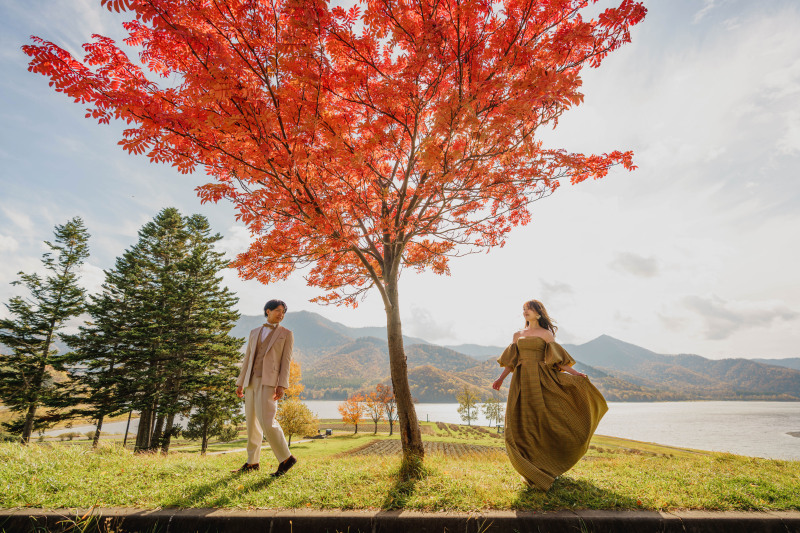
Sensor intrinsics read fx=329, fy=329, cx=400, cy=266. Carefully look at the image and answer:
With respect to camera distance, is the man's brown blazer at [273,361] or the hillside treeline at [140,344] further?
the hillside treeline at [140,344]

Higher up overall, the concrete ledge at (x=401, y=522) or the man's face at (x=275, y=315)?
the man's face at (x=275, y=315)

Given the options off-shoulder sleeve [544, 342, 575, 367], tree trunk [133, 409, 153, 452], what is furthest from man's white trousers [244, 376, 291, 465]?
tree trunk [133, 409, 153, 452]

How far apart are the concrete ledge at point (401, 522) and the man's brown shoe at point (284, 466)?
121 cm

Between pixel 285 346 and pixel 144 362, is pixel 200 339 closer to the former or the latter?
pixel 144 362

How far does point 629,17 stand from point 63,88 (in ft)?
21.4

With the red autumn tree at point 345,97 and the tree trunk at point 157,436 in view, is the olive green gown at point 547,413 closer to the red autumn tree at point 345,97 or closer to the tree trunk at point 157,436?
the red autumn tree at point 345,97

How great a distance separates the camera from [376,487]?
3.41 meters

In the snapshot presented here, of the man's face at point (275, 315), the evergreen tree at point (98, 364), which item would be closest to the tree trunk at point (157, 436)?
the evergreen tree at point (98, 364)

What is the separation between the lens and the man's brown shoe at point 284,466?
3.95 meters

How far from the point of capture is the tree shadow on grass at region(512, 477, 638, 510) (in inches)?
116

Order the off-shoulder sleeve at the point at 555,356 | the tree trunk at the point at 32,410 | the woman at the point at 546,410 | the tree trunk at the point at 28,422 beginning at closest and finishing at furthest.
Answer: the woman at the point at 546,410
the off-shoulder sleeve at the point at 555,356
the tree trunk at the point at 32,410
the tree trunk at the point at 28,422

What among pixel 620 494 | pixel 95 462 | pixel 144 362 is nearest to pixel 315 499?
pixel 620 494

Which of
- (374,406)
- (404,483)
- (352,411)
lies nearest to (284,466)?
(404,483)

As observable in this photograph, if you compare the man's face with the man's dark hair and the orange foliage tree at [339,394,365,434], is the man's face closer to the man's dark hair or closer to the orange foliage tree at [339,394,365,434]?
the man's dark hair
